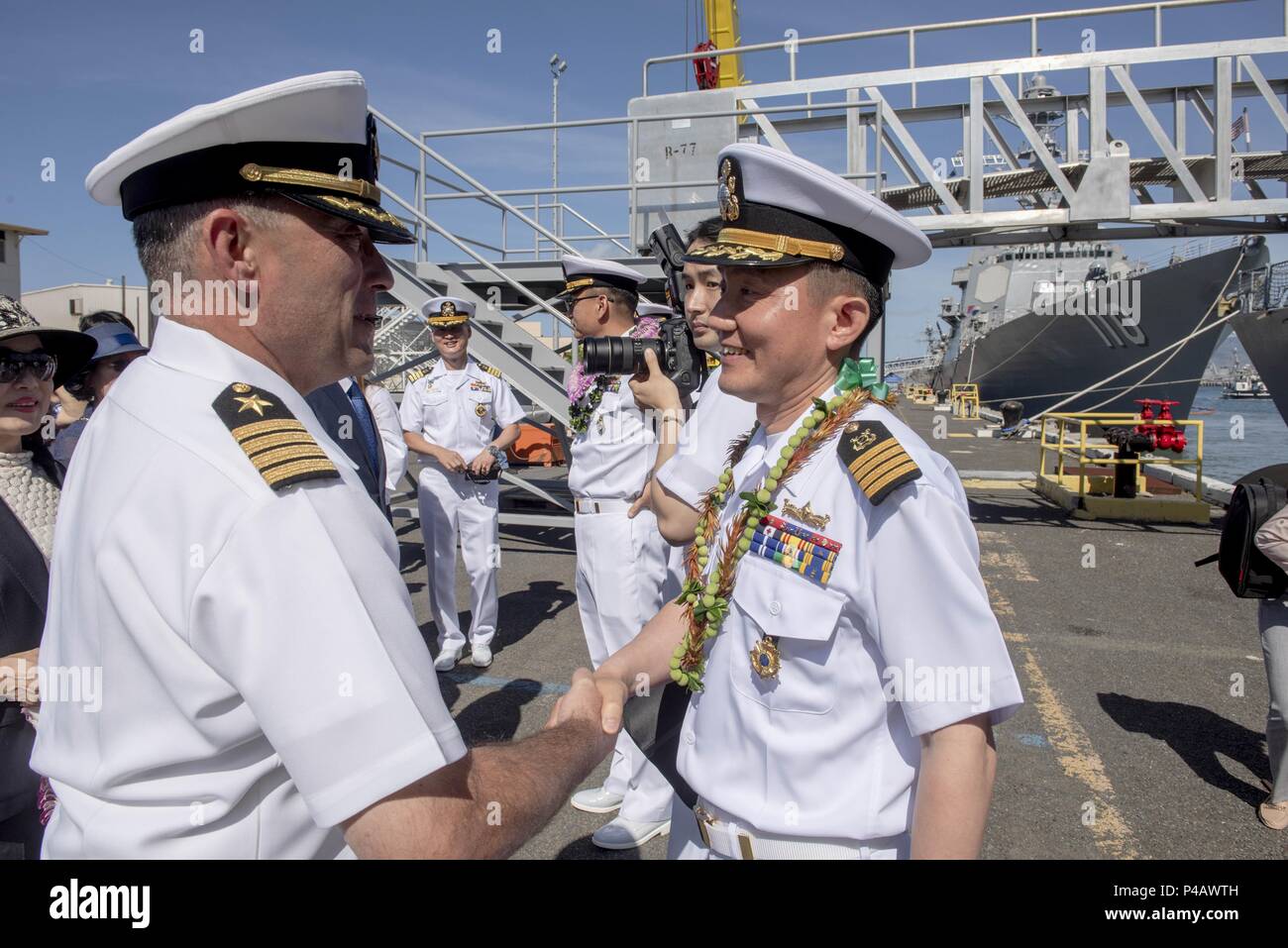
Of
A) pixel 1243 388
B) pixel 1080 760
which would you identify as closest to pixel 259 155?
pixel 1080 760

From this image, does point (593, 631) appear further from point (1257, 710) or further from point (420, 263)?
point (420, 263)

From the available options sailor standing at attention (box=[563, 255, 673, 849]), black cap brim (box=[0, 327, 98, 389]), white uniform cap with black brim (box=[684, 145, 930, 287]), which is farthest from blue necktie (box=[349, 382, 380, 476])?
sailor standing at attention (box=[563, 255, 673, 849])

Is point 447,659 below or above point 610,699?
below

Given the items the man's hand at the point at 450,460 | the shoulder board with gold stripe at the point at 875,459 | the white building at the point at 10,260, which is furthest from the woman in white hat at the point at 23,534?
the white building at the point at 10,260

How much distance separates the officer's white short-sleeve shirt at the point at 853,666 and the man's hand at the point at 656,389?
1893mm

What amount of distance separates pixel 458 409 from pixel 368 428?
393 centimetres

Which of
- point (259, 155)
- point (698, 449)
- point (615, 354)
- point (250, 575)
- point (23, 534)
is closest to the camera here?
point (250, 575)

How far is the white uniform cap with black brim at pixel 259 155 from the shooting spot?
1.19 m

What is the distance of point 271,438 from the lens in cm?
105

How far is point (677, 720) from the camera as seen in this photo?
1889 millimetres

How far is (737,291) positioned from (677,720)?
929 millimetres

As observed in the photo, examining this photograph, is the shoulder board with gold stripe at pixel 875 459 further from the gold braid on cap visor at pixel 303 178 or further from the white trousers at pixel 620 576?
the white trousers at pixel 620 576

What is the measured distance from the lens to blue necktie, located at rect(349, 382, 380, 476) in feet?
8.32

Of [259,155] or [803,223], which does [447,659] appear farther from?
[259,155]
